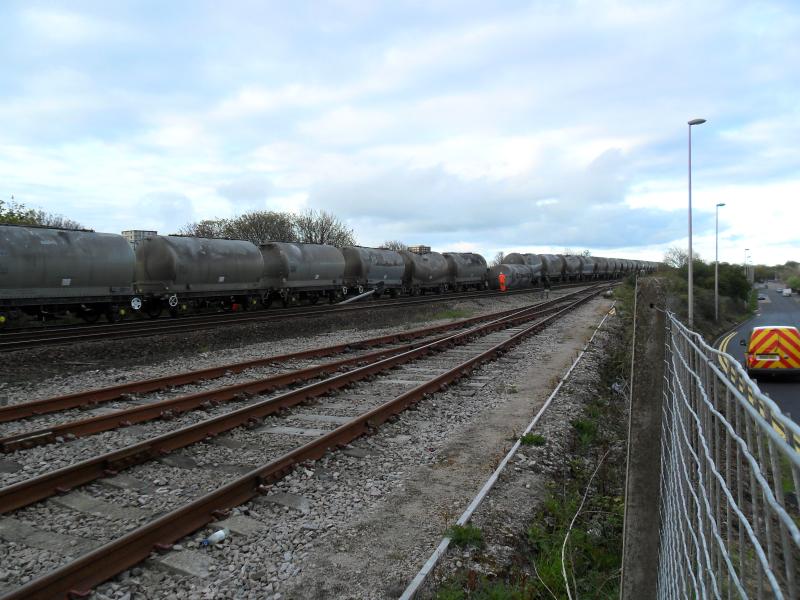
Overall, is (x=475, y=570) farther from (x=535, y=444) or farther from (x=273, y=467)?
(x=535, y=444)

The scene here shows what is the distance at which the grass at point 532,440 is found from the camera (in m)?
7.14

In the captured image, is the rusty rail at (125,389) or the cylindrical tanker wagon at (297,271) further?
the cylindrical tanker wagon at (297,271)

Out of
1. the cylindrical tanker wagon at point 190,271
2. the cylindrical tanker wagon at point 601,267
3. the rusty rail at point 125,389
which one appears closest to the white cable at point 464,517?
the rusty rail at point 125,389

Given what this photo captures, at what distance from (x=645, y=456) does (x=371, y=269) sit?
2849cm

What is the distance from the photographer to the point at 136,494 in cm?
543

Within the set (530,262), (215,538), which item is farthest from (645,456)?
(530,262)

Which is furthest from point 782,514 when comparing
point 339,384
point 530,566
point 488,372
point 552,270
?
point 552,270

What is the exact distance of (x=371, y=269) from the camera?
105ft

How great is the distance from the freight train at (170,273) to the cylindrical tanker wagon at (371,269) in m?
0.06

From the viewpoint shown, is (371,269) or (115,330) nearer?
(115,330)

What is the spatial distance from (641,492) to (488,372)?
8617 millimetres

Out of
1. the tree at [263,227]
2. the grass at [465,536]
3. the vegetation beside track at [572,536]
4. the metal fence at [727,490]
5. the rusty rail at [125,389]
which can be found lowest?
the vegetation beside track at [572,536]

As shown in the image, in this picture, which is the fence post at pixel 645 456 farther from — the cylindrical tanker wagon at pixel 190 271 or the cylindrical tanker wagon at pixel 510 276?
the cylindrical tanker wagon at pixel 510 276

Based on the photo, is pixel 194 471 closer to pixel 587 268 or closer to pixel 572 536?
pixel 572 536
